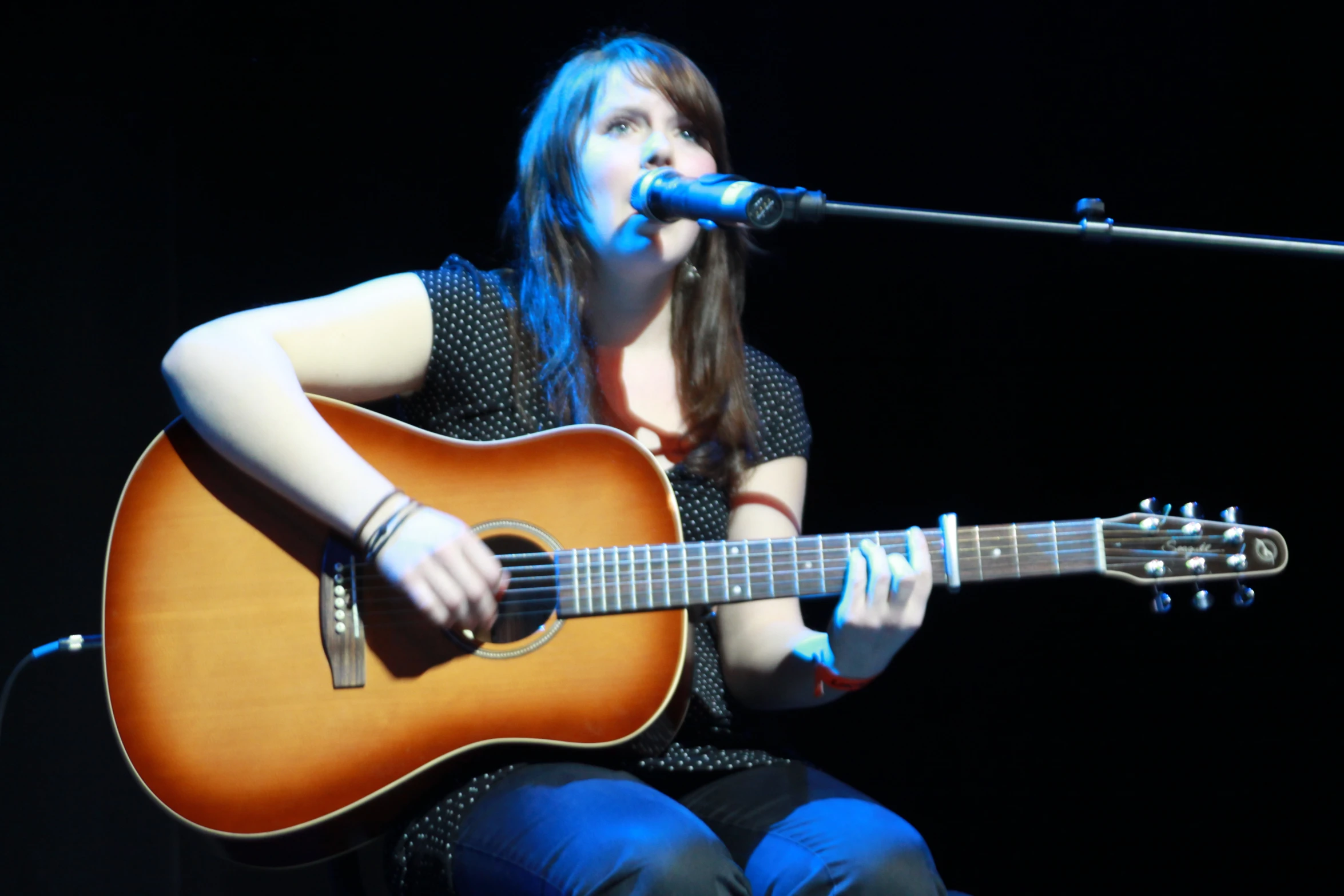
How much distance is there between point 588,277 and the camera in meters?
1.98

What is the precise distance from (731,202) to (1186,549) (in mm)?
967

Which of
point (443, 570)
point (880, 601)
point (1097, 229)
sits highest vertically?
point (1097, 229)

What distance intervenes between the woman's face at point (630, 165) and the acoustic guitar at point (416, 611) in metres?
0.36

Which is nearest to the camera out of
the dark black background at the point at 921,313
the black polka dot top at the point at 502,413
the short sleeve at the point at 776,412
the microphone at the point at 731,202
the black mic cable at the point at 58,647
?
the microphone at the point at 731,202

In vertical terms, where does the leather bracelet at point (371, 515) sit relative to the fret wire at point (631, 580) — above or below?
above

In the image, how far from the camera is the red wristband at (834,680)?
169 cm

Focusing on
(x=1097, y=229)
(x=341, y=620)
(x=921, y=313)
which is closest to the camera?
(x=1097, y=229)

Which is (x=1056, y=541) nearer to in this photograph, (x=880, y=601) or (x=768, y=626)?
(x=880, y=601)

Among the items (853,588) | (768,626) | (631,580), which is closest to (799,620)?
(768,626)

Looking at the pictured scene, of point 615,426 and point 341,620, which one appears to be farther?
point 615,426

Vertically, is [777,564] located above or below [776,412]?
below

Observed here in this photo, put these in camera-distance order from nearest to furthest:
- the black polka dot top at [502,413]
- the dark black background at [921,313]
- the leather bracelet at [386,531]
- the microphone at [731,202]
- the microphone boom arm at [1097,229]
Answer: the microphone at [731,202], the microphone boom arm at [1097,229], the leather bracelet at [386,531], the black polka dot top at [502,413], the dark black background at [921,313]

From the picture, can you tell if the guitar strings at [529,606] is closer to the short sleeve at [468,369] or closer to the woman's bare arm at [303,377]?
the woman's bare arm at [303,377]

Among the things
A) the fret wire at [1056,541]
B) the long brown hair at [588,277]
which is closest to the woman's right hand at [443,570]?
the long brown hair at [588,277]
